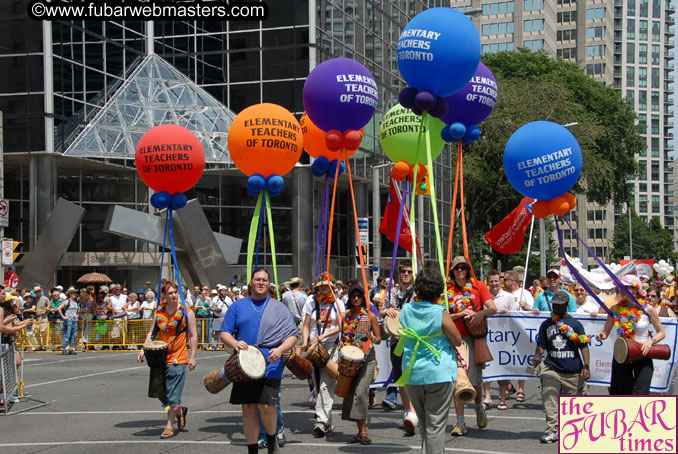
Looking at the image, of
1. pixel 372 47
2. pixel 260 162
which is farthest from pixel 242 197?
pixel 260 162

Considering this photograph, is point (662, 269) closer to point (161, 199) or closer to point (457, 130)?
point (457, 130)

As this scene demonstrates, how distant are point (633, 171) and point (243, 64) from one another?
106ft

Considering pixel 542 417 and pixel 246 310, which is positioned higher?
pixel 246 310

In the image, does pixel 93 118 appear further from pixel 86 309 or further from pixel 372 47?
pixel 372 47

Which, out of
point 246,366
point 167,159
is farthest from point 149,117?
point 246,366

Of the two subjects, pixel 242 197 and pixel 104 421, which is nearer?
pixel 104 421

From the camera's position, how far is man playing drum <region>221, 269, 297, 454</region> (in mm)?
7996

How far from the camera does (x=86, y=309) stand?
2441cm

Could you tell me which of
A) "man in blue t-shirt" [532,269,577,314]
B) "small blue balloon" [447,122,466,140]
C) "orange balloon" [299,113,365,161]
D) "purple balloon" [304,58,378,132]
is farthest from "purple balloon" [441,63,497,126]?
"man in blue t-shirt" [532,269,577,314]

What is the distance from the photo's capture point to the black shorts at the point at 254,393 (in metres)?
7.99

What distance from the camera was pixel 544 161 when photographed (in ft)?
34.1

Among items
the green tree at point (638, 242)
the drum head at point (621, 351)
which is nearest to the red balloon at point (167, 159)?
the drum head at point (621, 351)

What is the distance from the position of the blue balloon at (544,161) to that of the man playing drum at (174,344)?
4262 millimetres

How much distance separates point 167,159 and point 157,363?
276 cm
